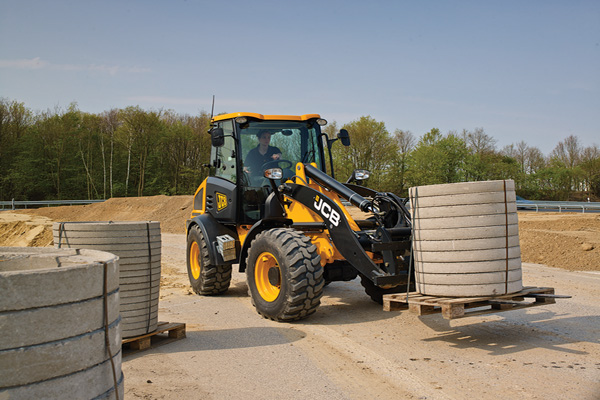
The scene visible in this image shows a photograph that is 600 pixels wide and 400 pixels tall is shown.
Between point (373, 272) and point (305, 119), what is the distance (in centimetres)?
325

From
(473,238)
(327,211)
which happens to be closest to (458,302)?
(473,238)

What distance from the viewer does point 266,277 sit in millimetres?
7145

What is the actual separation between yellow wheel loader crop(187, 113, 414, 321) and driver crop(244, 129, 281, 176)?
16 millimetres

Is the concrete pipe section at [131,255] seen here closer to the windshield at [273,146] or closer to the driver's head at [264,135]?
the windshield at [273,146]

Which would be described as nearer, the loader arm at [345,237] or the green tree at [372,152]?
the loader arm at [345,237]

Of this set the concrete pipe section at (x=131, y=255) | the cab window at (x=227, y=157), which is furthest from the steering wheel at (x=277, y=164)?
the concrete pipe section at (x=131, y=255)

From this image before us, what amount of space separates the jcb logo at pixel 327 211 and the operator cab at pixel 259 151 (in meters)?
1.31

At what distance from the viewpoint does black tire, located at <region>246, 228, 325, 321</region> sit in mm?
6379

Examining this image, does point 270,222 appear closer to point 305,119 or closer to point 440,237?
point 305,119

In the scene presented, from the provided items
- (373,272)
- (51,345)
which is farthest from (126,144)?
(51,345)

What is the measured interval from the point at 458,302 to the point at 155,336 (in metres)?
3.43

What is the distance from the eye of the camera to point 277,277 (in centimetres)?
688

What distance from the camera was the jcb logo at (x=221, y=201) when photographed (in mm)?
8516

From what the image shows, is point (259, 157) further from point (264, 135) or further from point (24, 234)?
point (24, 234)
